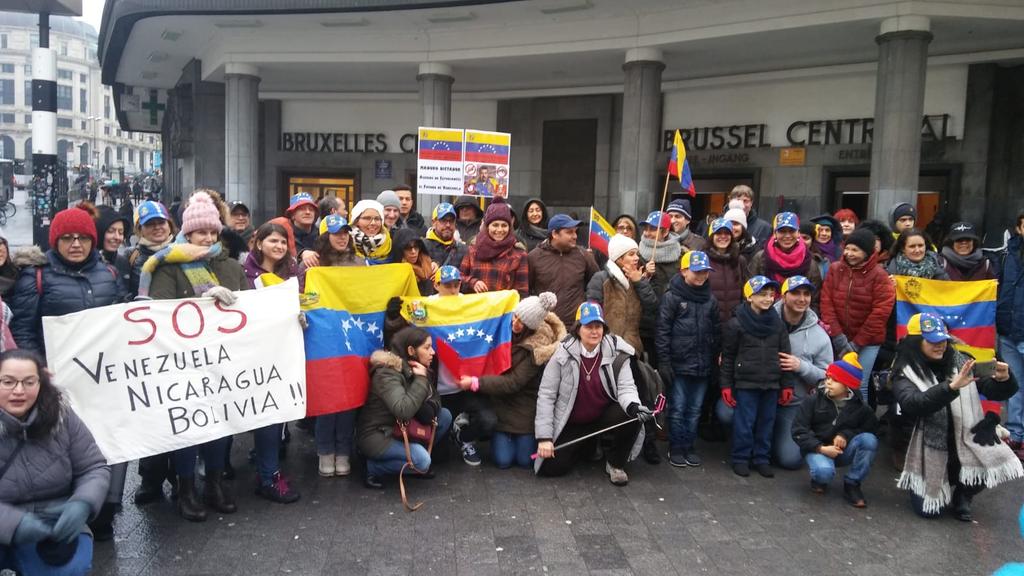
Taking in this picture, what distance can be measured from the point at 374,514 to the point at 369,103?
16788 mm

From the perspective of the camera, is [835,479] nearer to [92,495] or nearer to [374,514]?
[374,514]

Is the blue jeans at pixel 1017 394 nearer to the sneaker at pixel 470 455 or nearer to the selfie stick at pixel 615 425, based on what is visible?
the selfie stick at pixel 615 425

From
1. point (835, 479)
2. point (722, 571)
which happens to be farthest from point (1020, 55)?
point (722, 571)

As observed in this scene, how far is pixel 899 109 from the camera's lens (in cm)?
1198

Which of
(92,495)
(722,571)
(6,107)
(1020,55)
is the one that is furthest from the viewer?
(6,107)

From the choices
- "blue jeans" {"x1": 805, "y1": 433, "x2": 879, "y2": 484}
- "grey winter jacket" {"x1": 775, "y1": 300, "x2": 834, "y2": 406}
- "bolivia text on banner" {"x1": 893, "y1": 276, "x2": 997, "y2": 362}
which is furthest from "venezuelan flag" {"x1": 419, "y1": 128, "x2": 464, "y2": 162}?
"blue jeans" {"x1": 805, "y1": 433, "x2": 879, "y2": 484}

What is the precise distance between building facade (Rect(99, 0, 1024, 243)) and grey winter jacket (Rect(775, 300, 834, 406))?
7407 mm

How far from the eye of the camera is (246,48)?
16.8 m

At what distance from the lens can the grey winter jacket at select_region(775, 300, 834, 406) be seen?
236 inches

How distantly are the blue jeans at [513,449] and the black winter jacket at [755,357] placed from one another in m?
1.77

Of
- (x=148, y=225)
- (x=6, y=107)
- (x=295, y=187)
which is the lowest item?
(x=148, y=225)

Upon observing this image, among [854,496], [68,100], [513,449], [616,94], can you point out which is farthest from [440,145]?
[68,100]

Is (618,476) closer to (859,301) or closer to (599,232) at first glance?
(859,301)

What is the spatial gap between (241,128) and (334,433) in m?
13.5
